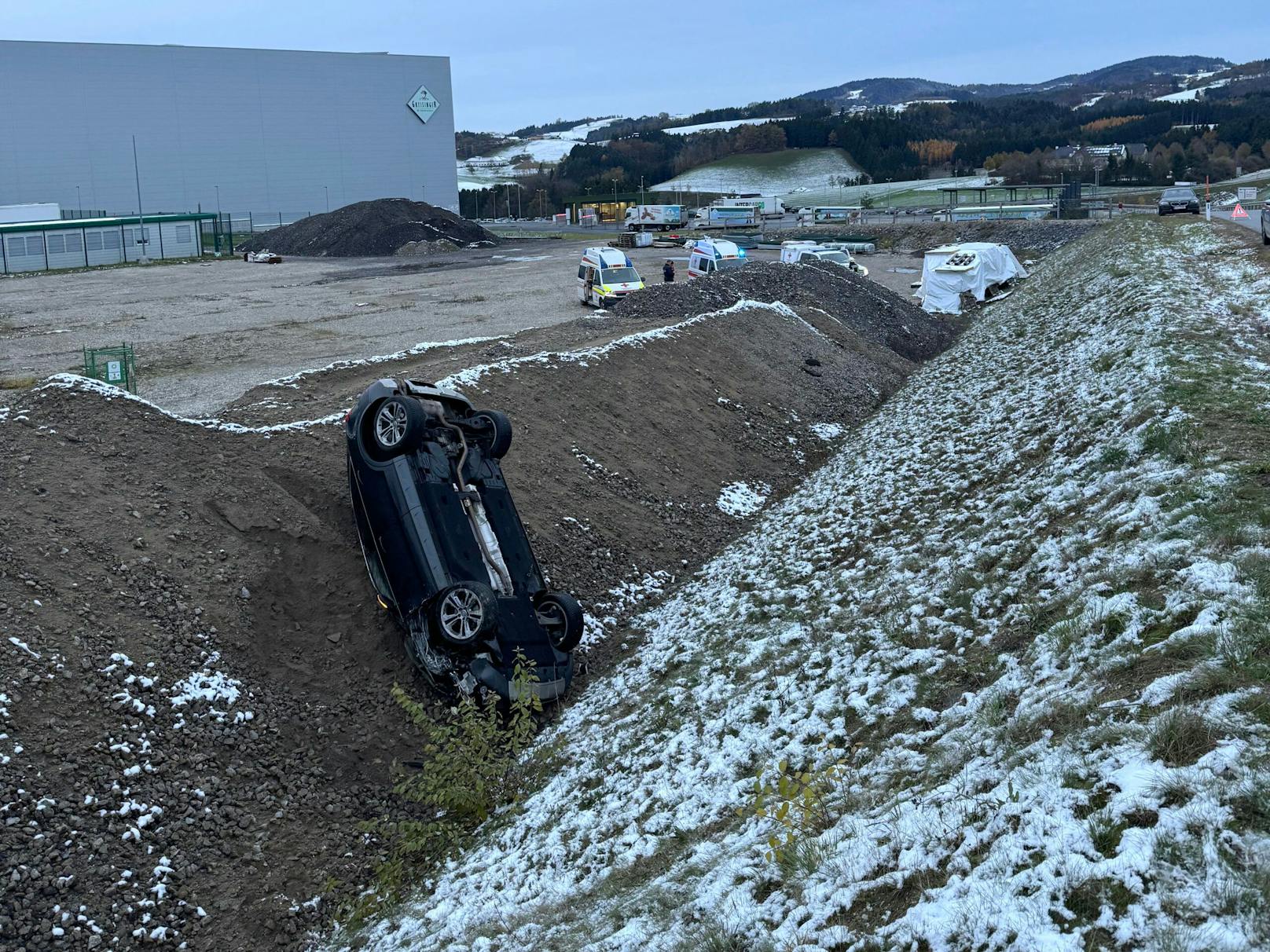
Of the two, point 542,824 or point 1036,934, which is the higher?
point 1036,934

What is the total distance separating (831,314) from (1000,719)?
26752 millimetres

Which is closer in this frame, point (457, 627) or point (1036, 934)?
point (1036, 934)

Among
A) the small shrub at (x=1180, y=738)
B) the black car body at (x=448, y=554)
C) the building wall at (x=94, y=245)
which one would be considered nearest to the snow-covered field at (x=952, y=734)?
the small shrub at (x=1180, y=738)

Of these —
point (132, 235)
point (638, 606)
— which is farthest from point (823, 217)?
point (638, 606)

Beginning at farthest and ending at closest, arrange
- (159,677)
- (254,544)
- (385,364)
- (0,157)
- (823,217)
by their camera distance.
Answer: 1. (823,217)
2. (0,157)
3. (385,364)
4. (254,544)
5. (159,677)

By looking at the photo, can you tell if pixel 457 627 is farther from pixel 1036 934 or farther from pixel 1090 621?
pixel 1036 934

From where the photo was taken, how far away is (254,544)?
12.1m

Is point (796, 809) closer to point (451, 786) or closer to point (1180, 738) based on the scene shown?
point (1180, 738)

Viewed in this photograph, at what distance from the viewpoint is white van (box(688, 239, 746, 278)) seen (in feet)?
145

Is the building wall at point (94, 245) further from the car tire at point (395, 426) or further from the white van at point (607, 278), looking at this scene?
the car tire at point (395, 426)

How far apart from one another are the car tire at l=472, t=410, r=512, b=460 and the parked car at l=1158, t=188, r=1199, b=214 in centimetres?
5458

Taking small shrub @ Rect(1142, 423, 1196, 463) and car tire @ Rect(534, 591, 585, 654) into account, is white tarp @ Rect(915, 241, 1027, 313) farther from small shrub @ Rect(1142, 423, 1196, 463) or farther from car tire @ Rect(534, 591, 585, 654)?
car tire @ Rect(534, 591, 585, 654)

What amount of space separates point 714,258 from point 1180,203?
95.2ft

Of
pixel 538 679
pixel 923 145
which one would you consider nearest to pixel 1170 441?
pixel 538 679
